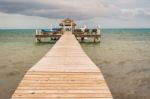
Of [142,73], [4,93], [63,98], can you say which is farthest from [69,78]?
[142,73]

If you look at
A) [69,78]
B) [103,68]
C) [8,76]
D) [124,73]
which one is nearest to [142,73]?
[124,73]

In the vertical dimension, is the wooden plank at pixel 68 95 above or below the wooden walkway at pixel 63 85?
below

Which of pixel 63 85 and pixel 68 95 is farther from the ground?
pixel 63 85

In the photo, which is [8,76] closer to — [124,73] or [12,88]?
[12,88]

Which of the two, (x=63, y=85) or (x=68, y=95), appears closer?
(x=68, y=95)

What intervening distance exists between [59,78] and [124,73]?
10.6 m

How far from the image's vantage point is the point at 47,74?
882cm

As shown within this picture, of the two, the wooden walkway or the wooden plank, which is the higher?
the wooden walkway

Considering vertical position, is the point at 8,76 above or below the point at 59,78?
below

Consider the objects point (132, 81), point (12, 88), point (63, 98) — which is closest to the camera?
point (63, 98)

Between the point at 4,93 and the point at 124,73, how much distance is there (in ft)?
26.7

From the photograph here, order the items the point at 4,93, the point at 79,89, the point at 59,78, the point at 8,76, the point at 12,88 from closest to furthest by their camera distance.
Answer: the point at 79,89
the point at 59,78
the point at 4,93
the point at 12,88
the point at 8,76

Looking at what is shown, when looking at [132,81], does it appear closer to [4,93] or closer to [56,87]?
[4,93]

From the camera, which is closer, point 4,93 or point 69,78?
point 69,78
